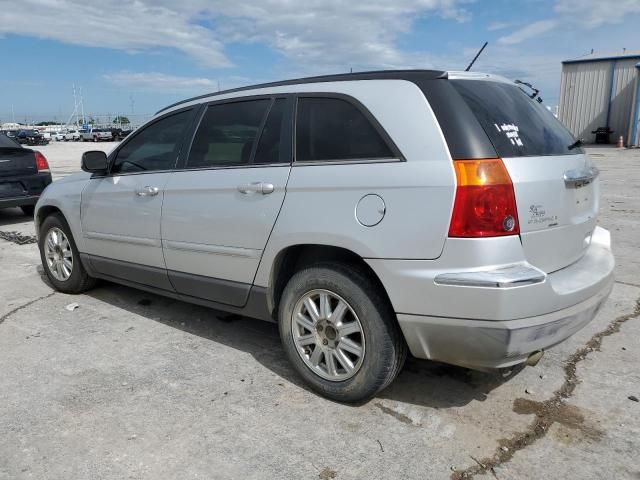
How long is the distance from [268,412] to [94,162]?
8.36 feet

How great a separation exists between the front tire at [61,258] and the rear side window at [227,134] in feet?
6.19

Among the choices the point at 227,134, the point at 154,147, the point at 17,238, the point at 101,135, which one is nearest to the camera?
the point at 227,134

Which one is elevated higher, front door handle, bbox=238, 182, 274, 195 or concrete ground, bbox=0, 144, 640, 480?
front door handle, bbox=238, 182, 274, 195

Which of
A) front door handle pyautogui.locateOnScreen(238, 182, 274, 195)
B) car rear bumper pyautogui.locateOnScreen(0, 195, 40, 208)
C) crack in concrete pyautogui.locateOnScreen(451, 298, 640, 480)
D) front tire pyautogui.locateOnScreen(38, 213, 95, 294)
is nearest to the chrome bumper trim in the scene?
crack in concrete pyautogui.locateOnScreen(451, 298, 640, 480)

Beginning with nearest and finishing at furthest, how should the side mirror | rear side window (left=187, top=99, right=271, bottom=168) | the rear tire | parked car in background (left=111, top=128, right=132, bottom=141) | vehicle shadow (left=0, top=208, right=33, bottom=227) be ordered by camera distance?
1. rear side window (left=187, top=99, right=271, bottom=168)
2. the side mirror
3. vehicle shadow (left=0, top=208, right=33, bottom=227)
4. the rear tire
5. parked car in background (left=111, top=128, right=132, bottom=141)

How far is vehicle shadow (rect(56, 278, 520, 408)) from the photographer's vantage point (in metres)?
3.17

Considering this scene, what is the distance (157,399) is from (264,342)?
98 centimetres

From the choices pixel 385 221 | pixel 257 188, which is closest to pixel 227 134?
pixel 257 188

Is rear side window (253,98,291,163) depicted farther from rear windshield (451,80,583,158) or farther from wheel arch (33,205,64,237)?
wheel arch (33,205,64,237)

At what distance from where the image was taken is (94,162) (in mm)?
4328

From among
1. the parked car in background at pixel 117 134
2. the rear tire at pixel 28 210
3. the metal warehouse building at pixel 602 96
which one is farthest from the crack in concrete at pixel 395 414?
the parked car in background at pixel 117 134

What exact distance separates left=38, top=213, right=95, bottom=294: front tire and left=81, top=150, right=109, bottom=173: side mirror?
879mm

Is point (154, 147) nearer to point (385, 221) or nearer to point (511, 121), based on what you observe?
point (385, 221)

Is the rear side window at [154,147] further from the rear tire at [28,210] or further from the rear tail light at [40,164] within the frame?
the rear tire at [28,210]
